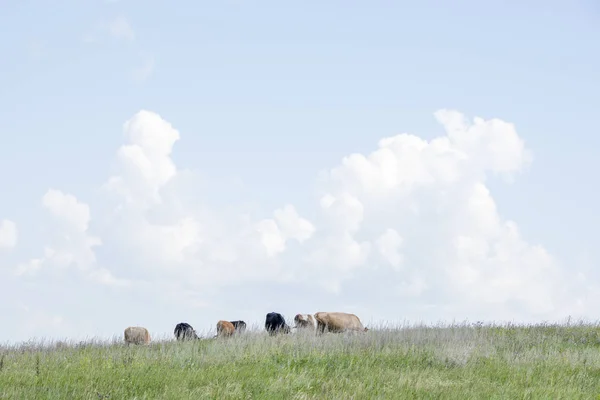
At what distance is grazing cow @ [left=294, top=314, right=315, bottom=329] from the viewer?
26.5 metres

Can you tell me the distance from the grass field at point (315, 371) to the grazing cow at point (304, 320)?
617cm

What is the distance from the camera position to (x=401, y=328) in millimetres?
23391

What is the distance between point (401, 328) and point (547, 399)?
1027 centimetres

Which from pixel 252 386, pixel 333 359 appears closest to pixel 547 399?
pixel 333 359

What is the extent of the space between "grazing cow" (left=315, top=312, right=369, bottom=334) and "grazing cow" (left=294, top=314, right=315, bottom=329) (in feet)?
0.77

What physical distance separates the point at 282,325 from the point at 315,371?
1128 centimetres

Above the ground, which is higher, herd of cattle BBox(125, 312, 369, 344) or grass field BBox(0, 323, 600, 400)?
herd of cattle BBox(125, 312, 369, 344)

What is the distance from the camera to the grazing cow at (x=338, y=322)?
25892 mm

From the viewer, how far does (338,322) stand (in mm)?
26031

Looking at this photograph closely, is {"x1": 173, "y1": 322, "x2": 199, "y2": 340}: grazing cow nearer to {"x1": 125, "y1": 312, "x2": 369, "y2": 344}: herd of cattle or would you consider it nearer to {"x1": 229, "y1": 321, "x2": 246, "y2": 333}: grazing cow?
{"x1": 125, "y1": 312, "x2": 369, "y2": 344}: herd of cattle

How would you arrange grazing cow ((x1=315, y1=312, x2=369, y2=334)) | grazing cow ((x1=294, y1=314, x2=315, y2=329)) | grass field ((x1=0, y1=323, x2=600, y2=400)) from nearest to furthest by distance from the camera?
grass field ((x1=0, y1=323, x2=600, y2=400)) → grazing cow ((x1=315, y1=312, x2=369, y2=334)) → grazing cow ((x1=294, y1=314, x2=315, y2=329))

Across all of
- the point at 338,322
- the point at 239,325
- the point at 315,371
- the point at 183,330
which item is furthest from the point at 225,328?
the point at 315,371

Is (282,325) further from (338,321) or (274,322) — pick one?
(338,321)

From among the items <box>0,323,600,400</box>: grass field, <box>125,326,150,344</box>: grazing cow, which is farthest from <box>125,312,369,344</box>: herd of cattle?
<box>0,323,600,400</box>: grass field
